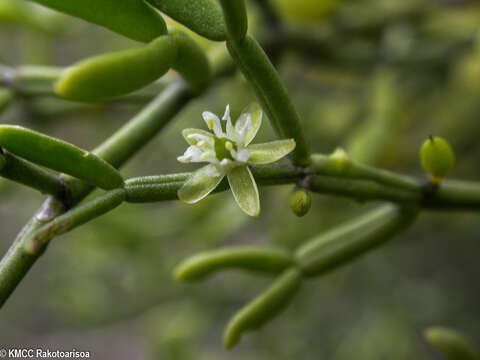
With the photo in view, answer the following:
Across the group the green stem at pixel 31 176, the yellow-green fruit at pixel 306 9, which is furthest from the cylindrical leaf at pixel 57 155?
the yellow-green fruit at pixel 306 9

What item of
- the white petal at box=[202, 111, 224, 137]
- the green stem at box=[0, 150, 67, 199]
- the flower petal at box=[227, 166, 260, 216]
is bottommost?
the flower petal at box=[227, 166, 260, 216]

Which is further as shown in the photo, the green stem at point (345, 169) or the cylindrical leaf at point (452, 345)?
the cylindrical leaf at point (452, 345)

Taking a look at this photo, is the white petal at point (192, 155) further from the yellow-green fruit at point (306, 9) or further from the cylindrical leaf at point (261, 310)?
the yellow-green fruit at point (306, 9)

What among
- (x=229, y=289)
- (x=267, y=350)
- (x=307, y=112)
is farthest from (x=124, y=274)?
(x=307, y=112)

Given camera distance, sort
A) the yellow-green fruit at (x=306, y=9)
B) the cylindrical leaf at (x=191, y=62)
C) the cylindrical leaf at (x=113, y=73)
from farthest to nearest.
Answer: the yellow-green fruit at (x=306, y=9) < the cylindrical leaf at (x=191, y=62) < the cylindrical leaf at (x=113, y=73)

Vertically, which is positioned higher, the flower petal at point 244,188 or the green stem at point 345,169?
the flower petal at point 244,188

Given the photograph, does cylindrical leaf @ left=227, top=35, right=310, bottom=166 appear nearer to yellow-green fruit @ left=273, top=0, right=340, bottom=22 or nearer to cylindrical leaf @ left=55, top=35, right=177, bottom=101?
cylindrical leaf @ left=55, top=35, right=177, bottom=101

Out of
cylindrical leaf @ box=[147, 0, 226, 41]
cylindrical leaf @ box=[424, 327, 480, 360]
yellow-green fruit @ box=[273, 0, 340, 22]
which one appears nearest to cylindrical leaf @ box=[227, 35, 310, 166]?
cylindrical leaf @ box=[147, 0, 226, 41]
